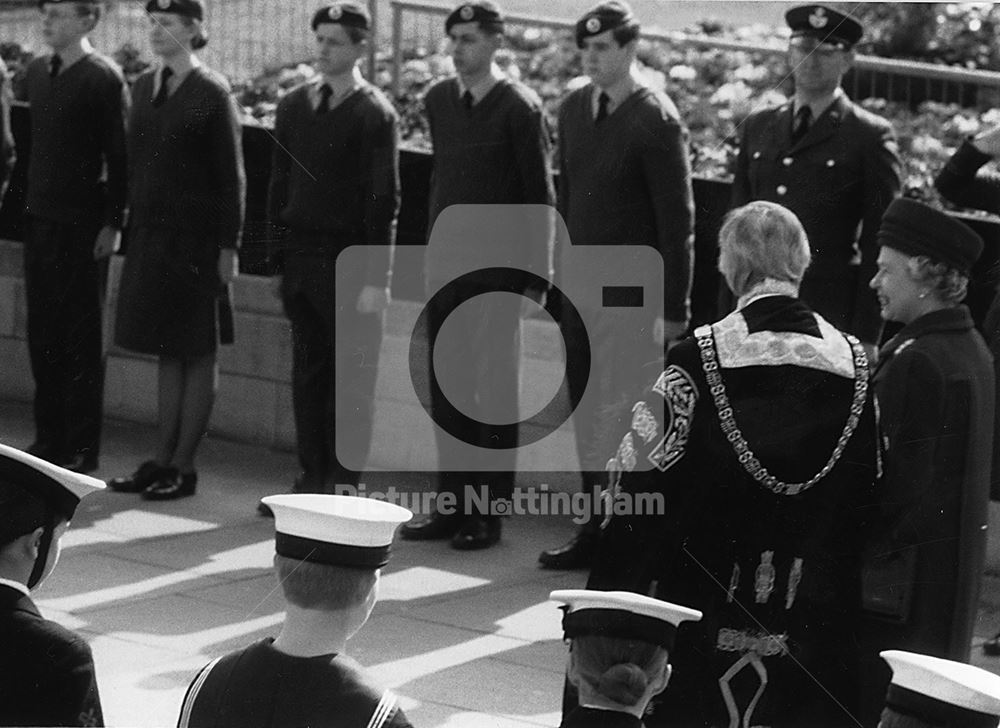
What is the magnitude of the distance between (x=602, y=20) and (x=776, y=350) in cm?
255

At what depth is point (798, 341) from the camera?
3.59m

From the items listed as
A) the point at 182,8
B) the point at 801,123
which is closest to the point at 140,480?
the point at 182,8

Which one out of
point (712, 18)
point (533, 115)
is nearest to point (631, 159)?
point (533, 115)

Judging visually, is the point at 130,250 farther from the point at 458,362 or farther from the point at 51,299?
the point at 458,362

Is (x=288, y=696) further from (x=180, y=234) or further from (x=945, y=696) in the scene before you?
(x=180, y=234)

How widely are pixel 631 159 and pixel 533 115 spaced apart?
47 centimetres

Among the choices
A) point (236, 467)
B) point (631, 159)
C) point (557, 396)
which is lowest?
point (236, 467)

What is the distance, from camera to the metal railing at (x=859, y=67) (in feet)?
25.2

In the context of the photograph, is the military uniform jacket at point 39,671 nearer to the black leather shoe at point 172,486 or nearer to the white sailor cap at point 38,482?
the white sailor cap at point 38,482

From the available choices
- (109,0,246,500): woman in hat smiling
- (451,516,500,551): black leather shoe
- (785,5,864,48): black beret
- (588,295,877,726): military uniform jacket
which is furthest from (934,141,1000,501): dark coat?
(109,0,246,500): woman in hat smiling

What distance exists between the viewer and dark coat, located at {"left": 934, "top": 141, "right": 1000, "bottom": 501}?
16.9 ft

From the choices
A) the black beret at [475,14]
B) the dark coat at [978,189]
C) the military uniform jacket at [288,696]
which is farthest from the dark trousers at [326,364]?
the military uniform jacket at [288,696]

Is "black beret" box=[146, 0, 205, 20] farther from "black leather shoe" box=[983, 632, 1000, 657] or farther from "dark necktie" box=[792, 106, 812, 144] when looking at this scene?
"black leather shoe" box=[983, 632, 1000, 657]

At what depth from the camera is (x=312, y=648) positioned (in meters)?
2.73
